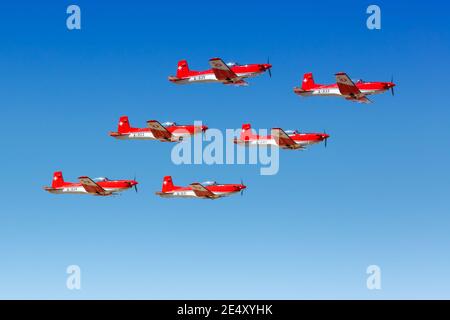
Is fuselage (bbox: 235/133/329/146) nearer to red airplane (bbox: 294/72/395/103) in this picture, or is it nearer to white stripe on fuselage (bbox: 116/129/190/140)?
red airplane (bbox: 294/72/395/103)

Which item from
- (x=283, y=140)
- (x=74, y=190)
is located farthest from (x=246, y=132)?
(x=74, y=190)

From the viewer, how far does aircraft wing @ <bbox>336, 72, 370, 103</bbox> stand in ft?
453

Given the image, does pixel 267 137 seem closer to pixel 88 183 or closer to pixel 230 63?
pixel 230 63

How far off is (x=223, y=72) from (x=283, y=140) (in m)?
10.9

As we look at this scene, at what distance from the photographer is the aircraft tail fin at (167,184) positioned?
500ft

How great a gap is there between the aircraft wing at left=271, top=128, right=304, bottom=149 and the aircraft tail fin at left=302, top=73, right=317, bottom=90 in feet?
25.9

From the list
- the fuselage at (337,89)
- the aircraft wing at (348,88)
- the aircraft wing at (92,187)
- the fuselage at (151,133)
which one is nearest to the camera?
the aircraft wing at (348,88)

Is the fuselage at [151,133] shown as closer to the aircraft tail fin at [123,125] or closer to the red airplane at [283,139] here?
the aircraft tail fin at [123,125]

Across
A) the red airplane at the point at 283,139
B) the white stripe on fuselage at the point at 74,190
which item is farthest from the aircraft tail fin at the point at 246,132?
the white stripe on fuselage at the point at 74,190

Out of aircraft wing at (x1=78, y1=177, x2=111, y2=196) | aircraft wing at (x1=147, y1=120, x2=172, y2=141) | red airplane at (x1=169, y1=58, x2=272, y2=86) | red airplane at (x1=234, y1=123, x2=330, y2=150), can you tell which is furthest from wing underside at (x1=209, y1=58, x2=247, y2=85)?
aircraft wing at (x1=78, y1=177, x2=111, y2=196)

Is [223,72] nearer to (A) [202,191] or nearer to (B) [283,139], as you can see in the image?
(B) [283,139]

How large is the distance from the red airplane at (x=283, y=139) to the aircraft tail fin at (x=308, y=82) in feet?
19.7
